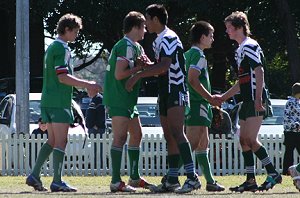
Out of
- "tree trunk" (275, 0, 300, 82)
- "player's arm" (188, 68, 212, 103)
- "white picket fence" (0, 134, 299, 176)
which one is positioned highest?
"tree trunk" (275, 0, 300, 82)

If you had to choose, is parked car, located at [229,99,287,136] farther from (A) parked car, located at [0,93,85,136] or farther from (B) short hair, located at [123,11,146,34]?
(B) short hair, located at [123,11,146,34]

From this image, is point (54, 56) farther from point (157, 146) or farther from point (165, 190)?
point (157, 146)

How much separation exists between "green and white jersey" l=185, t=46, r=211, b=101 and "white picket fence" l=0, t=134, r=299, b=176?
6997mm

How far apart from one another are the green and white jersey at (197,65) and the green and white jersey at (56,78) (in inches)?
56.7

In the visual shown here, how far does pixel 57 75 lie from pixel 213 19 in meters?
21.4

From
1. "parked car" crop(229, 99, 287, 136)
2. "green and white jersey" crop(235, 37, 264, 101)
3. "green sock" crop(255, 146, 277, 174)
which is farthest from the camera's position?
"parked car" crop(229, 99, 287, 136)

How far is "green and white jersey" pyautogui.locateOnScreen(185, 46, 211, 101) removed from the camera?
12.1m

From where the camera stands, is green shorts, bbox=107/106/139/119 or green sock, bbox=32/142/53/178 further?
green sock, bbox=32/142/53/178

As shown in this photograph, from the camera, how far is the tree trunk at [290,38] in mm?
30172

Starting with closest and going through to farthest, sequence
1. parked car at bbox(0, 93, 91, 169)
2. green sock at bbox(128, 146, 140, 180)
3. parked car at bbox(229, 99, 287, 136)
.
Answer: green sock at bbox(128, 146, 140, 180)
parked car at bbox(0, 93, 91, 169)
parked car at bbox(229, 99, 287, 136)

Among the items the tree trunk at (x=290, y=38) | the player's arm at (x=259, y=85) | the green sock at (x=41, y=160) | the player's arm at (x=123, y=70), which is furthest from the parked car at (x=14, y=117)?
the tree trunk at (x=290, y=38)

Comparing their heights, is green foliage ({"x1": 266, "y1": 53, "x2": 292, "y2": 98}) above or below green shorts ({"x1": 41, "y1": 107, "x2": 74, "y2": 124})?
above

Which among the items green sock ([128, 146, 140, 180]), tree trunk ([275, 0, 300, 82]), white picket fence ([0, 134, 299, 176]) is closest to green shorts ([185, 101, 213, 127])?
green sock ([128, 146, 140, 180])

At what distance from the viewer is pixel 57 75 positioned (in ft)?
38.8
